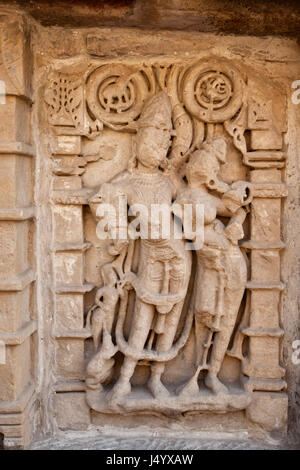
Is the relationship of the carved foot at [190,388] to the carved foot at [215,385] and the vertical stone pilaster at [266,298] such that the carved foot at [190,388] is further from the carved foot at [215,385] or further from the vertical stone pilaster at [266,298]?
the vertical stone pilaster at [266,298]

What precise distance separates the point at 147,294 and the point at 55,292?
647 mm

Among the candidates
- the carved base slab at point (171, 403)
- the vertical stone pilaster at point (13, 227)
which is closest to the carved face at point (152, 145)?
the vertical stone pilaster at point (13, 227)

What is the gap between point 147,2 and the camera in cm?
288

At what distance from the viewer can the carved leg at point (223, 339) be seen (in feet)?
9.98

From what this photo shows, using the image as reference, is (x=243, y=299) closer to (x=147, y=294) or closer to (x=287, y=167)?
(x=147, y=294)

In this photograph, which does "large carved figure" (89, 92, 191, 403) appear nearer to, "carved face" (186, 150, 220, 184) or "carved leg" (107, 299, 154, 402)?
"carved leg" (107, 299, 154, 402)

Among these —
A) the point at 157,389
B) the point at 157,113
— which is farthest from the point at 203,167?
the point at 157,389

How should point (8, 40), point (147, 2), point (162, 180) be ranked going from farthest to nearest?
point (162, 180) → point (147, 2) → point (8, 40)

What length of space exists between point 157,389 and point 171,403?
0.44ft

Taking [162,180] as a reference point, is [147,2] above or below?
above

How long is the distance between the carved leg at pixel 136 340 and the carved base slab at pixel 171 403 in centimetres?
7

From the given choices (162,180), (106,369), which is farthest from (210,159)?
(106,369)

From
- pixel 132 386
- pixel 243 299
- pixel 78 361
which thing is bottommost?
pixel 132 386

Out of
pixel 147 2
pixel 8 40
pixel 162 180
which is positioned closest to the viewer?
pixel 8 40
